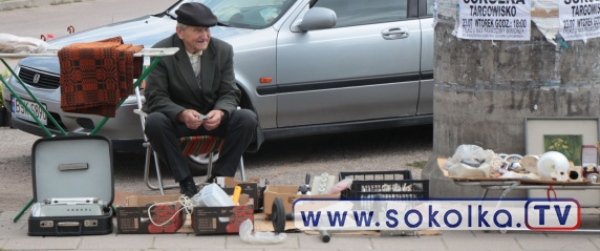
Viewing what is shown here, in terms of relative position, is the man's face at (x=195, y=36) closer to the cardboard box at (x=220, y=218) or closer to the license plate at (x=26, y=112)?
the cardboard box at (x=220, y=218)

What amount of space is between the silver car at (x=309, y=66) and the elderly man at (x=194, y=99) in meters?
0.84

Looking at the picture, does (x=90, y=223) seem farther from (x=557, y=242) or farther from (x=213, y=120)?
(x=557, y=242)

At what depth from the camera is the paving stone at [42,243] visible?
19.9 ft

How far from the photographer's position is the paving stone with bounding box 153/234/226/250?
20.0ft

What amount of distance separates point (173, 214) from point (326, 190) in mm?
972

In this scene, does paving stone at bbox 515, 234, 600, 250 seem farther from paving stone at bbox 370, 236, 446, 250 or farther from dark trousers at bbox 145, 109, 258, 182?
dark trousers at bbox 145, 109, 258, 182

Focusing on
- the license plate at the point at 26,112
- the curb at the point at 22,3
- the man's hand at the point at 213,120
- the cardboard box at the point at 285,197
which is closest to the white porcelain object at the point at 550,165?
the cardboard box at the point at 285,197

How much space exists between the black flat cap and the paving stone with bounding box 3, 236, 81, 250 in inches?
60.8

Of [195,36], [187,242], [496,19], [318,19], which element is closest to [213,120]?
[195,36]

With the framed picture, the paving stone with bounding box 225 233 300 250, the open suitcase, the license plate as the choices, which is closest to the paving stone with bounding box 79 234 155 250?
the open suitcase

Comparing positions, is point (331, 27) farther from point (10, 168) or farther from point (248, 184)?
point (10, 168)

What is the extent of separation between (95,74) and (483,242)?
7.93 feet

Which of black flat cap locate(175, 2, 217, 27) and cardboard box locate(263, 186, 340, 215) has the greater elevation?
black flat cap locate(175, 2, 217, 27)

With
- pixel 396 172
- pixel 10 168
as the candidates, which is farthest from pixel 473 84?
pixel 10 168
